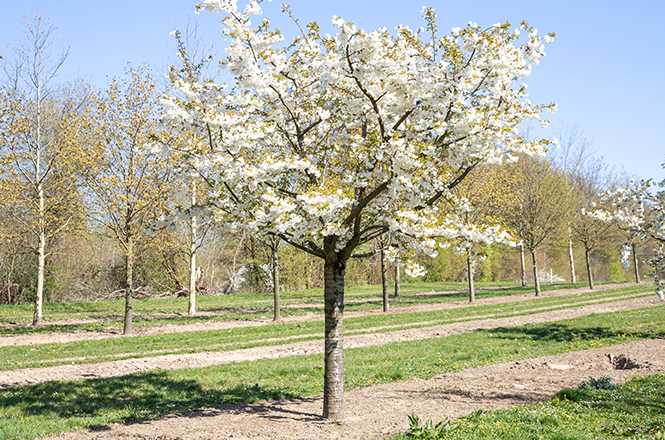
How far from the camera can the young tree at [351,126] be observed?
20.7ft

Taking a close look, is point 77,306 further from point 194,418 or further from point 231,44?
point 231,44

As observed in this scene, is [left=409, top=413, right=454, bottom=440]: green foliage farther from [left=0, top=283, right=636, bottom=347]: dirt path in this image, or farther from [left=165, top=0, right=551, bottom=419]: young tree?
[left=0, top=283, right=636, bottom=347]: dirt path

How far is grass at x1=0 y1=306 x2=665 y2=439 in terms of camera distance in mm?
7527

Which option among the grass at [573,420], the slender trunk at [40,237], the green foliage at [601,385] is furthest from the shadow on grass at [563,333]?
the slender trunk at [40,237]

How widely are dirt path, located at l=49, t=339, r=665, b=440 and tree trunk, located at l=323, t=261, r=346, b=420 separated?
235 millimetres

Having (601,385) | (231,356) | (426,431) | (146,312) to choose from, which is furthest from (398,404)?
(146,312)

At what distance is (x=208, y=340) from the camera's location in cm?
1513

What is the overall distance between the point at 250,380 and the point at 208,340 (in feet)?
18.7

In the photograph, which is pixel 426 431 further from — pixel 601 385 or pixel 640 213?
pixel 640 213

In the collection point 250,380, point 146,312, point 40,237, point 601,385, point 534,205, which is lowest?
point 250,380

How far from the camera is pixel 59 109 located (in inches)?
1069

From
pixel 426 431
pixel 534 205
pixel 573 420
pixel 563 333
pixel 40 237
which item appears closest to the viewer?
pixel 426 431

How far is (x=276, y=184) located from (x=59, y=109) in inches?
995

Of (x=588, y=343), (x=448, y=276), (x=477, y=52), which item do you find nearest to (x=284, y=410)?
(x=477, y=52)
